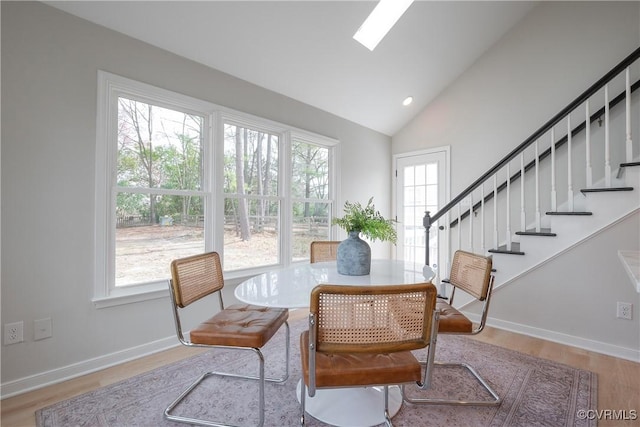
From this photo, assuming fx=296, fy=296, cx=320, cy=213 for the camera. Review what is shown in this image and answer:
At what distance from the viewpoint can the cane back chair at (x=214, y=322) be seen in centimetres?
151

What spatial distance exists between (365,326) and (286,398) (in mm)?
1015

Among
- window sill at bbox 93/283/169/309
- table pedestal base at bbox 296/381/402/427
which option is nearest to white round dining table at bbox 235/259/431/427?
table pedestal base at bbox 296/381/402/427

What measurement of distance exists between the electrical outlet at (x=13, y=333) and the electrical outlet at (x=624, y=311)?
4.22 m

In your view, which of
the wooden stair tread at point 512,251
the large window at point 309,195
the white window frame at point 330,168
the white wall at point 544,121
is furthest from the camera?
the large window at point 309,195

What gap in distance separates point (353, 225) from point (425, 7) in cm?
239

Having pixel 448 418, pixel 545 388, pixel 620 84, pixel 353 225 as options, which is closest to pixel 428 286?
pixel 353 225

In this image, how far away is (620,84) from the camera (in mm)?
2906

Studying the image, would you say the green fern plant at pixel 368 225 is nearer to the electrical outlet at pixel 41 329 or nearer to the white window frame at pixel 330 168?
the white window frame at pixel 330 168

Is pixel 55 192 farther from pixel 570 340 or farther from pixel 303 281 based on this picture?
pixel 570 340

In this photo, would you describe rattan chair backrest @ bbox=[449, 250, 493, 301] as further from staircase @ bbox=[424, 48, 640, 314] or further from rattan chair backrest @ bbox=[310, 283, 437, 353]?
staircase @ bbox=[424, 48, 640, 314]

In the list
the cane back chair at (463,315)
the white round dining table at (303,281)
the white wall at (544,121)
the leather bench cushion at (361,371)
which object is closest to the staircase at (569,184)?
the white wall at (544,121)

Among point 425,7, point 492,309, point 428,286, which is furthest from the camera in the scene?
point 492,309

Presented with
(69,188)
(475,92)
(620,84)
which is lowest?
(69,188)

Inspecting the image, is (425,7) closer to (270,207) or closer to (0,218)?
(270,207)
